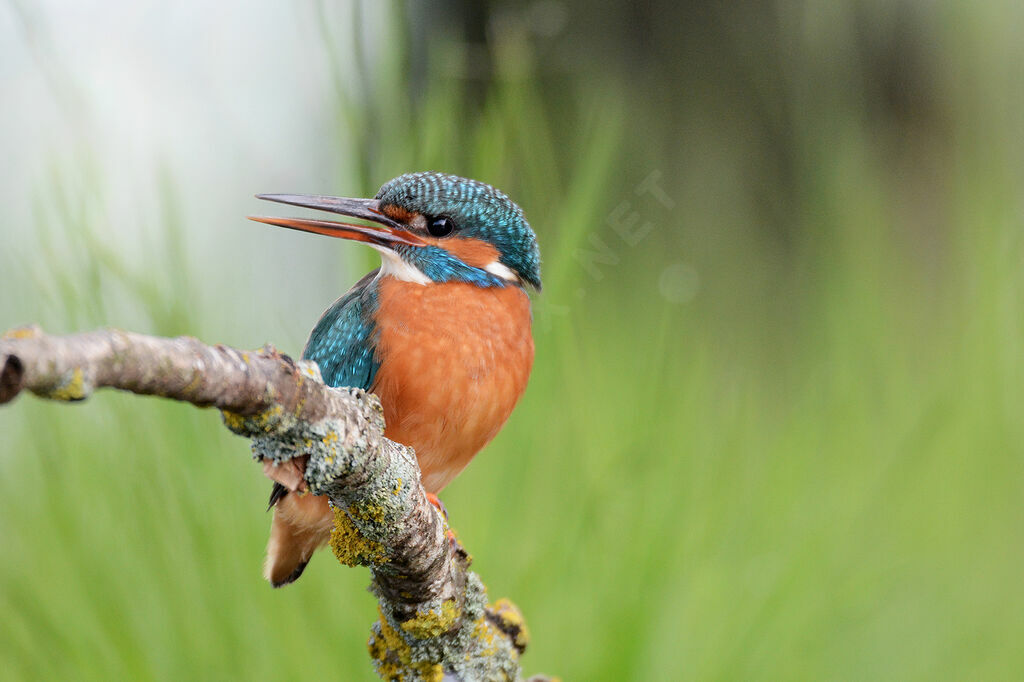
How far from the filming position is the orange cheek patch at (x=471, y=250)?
2219 millimetres

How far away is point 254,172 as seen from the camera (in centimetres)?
228

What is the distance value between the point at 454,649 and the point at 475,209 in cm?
95

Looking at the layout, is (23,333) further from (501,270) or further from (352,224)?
(501,270)

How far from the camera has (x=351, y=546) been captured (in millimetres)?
1506

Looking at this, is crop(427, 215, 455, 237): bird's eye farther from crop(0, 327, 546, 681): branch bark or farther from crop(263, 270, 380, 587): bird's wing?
crop(0, 327, 546, 681): branch bark

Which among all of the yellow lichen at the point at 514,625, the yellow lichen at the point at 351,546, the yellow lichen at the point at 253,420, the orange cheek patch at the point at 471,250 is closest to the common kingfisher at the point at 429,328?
the orange cheek patch at the point at 471,250

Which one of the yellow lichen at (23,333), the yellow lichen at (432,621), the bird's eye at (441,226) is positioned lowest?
the yellow lichen at (432,621)

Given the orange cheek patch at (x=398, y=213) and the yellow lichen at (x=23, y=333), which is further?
the orange cheek patch at (x=398, y=213)

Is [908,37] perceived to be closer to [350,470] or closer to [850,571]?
[850,571]

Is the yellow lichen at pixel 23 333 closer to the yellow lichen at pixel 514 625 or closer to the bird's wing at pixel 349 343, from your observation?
the yellow lichen at pixel 514 625

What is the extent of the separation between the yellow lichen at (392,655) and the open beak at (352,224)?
0.69 m

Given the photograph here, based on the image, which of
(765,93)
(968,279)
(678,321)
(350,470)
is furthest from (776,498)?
(765,93)

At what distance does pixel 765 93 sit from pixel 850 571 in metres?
1.71

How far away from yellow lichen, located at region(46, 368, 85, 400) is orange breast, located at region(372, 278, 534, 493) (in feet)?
4.36
